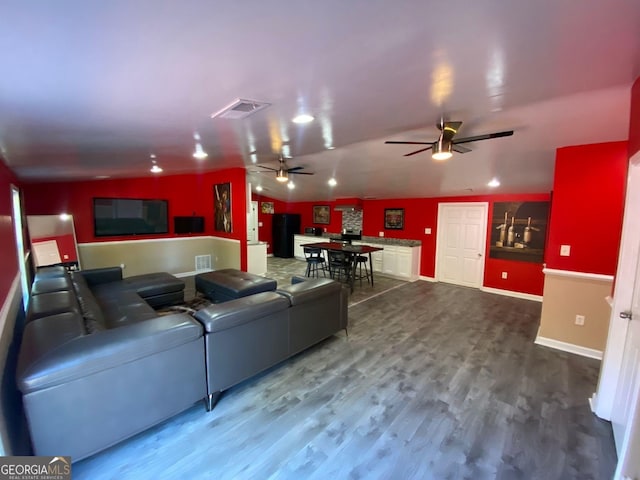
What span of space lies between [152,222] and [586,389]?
294 inches

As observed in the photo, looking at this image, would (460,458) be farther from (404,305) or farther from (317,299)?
(404,305)

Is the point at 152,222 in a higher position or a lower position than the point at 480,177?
lower

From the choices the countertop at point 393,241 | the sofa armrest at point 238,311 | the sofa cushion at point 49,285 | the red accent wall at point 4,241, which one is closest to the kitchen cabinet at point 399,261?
the countertop at point 393,241

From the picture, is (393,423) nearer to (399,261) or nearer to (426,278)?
(399,261)

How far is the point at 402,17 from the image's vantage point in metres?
0.95

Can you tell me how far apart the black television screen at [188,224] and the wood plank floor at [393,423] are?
4800 millimetres

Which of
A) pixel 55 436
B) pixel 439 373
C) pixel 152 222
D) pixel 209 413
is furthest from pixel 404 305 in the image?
pixel 152 222

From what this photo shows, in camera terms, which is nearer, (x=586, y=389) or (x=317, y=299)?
(x=586, y=389)

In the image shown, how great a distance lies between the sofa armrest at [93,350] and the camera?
148cm

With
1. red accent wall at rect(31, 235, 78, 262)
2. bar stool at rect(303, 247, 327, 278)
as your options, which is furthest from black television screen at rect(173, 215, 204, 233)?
bar stool at rect(303, 247, 327, 278)

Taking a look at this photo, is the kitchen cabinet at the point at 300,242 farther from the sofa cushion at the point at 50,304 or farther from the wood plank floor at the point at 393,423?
the sofa cushion at the point at 50,304

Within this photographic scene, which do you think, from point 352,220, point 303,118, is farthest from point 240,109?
point 352,220

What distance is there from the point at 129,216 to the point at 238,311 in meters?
5.13

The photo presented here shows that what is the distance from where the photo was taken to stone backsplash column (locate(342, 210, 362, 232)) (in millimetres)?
8320
